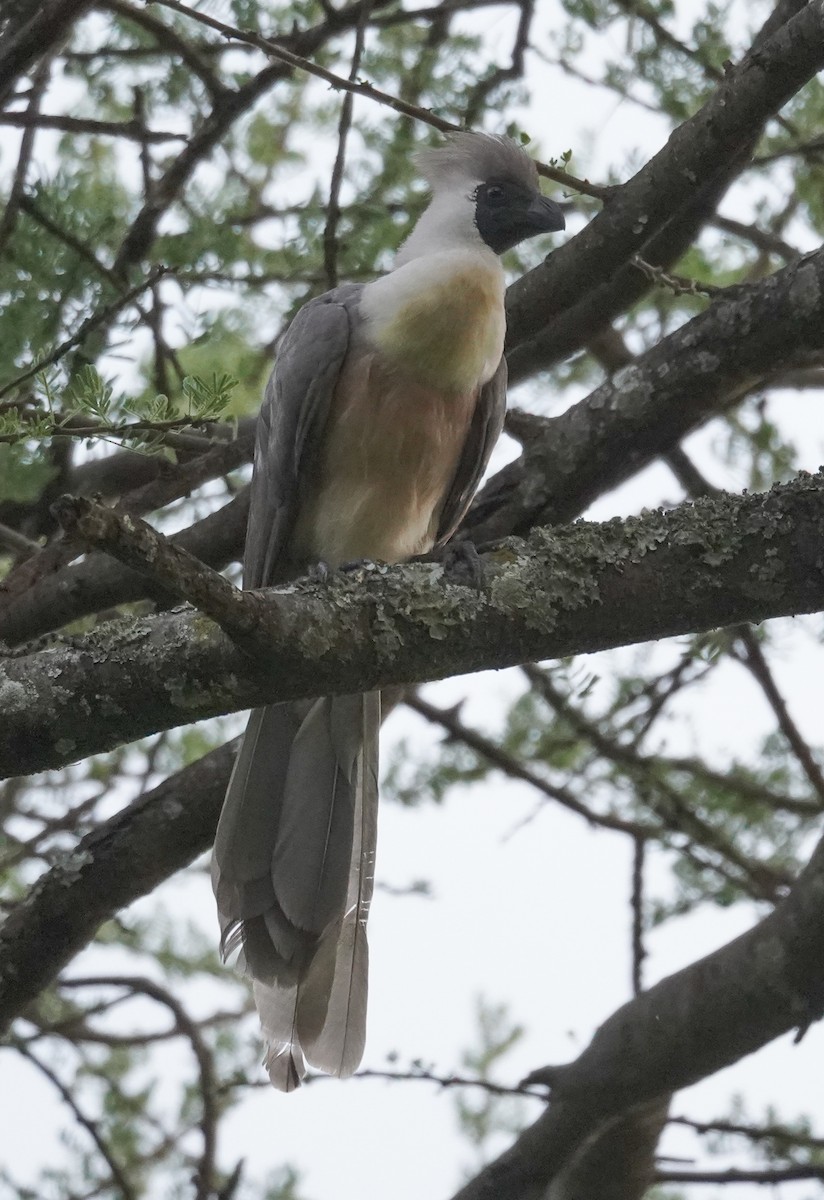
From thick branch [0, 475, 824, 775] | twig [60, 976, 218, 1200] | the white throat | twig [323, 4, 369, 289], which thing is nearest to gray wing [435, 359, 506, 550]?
the white throat

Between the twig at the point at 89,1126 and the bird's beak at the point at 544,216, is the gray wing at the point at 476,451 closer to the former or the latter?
the bird's beak at the point at 544,216

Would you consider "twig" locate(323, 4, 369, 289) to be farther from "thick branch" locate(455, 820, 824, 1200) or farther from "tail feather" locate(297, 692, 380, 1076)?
"thick branch" locate(455, 820, 824, 1200)

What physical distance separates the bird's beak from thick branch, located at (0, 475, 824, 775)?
1.94 m

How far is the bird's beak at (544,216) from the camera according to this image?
452 centimetres

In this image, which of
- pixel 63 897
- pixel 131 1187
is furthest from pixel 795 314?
pixel 131 1187

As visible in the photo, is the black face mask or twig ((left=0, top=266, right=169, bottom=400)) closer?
twig ((left=0, top=266, right=169, bottom=400))

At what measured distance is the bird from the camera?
149 inches

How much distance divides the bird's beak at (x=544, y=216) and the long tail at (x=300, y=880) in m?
1.73

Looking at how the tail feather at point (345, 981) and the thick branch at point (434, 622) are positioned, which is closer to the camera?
→ the thick branch at point (434, 622)

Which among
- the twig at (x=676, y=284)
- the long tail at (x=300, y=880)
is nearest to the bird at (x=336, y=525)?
the long tail at (x=300, y=880)

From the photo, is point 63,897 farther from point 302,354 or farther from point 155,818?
point 302,354

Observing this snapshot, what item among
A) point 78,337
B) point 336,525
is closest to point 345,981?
point 336,525

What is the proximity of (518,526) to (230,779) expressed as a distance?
3.74ft

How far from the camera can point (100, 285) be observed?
3.78 meters
